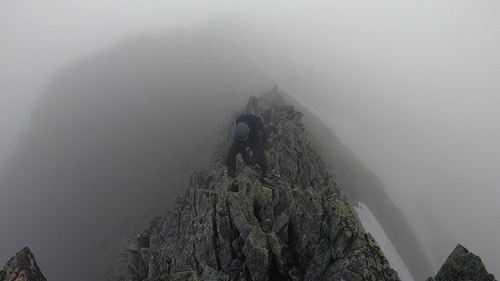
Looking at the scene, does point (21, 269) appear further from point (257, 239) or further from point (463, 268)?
point (463, 268)

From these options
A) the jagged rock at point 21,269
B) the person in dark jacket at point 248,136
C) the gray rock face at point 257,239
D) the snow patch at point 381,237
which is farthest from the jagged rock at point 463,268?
the snow patch at point 381,237

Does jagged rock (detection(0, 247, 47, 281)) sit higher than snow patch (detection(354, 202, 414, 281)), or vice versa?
snow patch (detection(354, 202, 414, 281))

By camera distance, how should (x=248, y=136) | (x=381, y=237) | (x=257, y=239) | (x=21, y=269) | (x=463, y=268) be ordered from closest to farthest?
1. (x=463, y=268)
2. (x=21, y=269)
3. (x=257, y=239)
4. (x=248, y=136)
5. (x=381, y=237)

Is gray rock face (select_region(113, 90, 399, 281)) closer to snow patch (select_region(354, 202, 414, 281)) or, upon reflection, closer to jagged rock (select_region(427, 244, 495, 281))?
jagged rock (select_region(427, 244, 495, 281))


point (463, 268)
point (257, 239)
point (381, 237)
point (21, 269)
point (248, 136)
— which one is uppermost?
point (463, 268)

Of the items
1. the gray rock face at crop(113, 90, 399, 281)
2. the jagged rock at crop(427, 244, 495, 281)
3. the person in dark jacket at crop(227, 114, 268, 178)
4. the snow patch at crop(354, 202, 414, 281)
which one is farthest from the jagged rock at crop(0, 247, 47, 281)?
the snow patch at crop(354, 202, 414, 281)

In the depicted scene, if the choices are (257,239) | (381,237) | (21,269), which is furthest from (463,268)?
(381,237)
